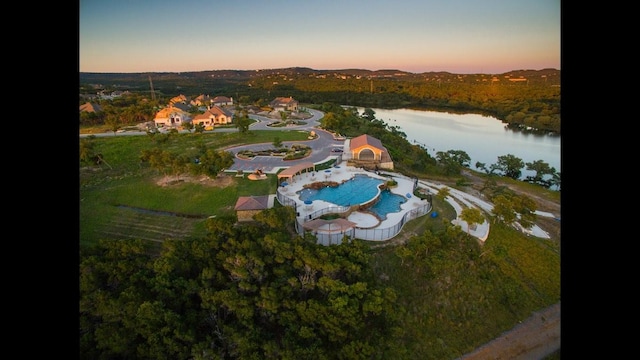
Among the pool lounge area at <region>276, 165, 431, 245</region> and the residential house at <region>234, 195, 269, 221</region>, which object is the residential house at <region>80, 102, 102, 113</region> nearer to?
the pool lounge area at <region>276, 165, 431, 245</region>

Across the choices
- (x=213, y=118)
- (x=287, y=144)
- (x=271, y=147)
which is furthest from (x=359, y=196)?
(x=213, y=118)

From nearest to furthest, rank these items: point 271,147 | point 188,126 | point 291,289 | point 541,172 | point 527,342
→ point 291,289 → point 527,342 → point 541,172 → point 271,147 → point 188,126

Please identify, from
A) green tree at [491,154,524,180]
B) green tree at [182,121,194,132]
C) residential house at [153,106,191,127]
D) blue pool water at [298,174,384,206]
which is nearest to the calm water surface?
green tree at [491,154,524,180]

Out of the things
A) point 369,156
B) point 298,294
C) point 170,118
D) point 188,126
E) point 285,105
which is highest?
point 285,105

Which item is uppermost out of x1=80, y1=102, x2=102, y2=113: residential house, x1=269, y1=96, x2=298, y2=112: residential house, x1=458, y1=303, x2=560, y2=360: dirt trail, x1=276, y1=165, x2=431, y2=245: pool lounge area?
x1=269, y1=96, x2=298, y2=112: residential house

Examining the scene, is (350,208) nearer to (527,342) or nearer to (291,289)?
(291,289)

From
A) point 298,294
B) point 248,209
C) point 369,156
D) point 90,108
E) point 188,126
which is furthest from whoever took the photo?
point 90,108

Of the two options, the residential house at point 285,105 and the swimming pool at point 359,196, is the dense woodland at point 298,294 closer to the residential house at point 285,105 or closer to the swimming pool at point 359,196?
the swimming pool at point 359,196
